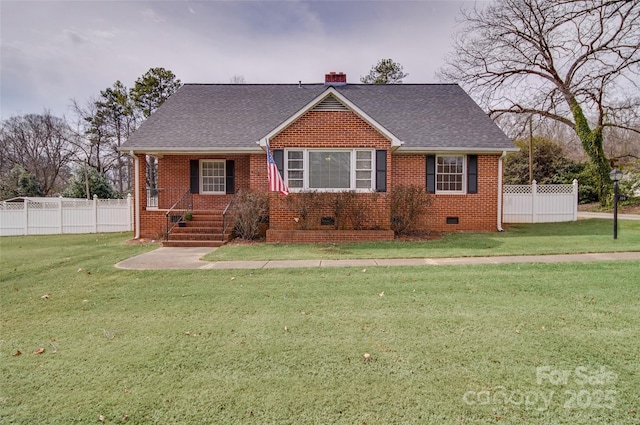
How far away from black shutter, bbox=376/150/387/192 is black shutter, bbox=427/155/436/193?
2990 mm

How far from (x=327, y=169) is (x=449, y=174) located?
5345mm

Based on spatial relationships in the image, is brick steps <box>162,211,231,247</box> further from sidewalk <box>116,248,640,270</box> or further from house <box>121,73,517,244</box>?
sidewalk <box>116,248,640,270</box>

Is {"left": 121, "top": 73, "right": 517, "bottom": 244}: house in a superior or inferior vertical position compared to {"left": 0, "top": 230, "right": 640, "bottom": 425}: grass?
superior

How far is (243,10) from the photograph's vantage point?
14.1 meters

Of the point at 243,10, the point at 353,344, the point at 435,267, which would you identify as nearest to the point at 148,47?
the point at 243,10

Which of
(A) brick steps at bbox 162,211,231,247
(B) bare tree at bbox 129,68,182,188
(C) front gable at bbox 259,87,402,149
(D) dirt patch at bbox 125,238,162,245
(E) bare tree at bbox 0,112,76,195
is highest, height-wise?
(B) bare tree at bbox 129,68,182,188

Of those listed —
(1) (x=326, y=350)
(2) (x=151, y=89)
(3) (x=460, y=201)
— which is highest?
(2) (x=151, y=89)

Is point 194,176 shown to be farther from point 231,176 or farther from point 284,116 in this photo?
point 284,116

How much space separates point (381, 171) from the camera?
11.1 meters

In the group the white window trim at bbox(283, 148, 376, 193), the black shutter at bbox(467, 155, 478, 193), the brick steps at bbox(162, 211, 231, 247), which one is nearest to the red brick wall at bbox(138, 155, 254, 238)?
the brick steps at bbox(162, 211, 231, 247)

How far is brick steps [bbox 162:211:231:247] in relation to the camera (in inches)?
413

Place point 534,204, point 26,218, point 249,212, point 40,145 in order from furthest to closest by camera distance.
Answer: point 40,145, point 534,204, point 26,218, point 249,212

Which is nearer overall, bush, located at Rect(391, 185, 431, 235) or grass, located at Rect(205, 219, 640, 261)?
grass, located at Rect(205, 219, 640, 261)

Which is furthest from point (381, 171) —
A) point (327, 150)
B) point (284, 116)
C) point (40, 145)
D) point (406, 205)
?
point (40, 145)
